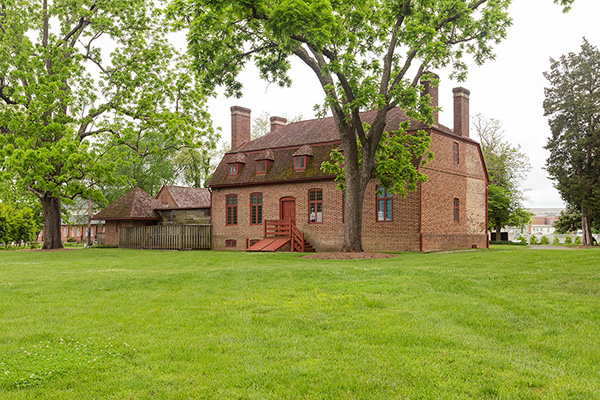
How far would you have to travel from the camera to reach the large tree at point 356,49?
1781 centimetres

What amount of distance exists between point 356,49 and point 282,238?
11.8m

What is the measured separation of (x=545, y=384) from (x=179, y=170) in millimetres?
64150

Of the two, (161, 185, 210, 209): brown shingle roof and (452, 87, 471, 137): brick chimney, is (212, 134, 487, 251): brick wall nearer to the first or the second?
(452, 87, 471, 137): brick chimney

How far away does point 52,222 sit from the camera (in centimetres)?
3073

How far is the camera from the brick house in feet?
85.7

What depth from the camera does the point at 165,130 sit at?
→ 2864 centimetres

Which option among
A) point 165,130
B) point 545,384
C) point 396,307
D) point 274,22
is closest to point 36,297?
point 396,307

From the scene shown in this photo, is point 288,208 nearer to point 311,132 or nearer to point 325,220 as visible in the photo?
point 325,220

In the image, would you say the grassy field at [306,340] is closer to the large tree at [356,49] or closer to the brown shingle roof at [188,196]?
the large tree at [356,49]

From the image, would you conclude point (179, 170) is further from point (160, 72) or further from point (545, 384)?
point (545, 384)

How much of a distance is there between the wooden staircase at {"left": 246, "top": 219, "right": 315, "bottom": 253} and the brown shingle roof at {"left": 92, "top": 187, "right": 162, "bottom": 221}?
1267cm

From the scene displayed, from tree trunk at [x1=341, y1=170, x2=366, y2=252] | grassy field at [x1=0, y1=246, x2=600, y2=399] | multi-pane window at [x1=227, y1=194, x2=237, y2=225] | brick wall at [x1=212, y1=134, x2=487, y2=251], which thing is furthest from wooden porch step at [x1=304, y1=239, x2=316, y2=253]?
grassy field at [x1=0, y1=246, x2=600, y2=399]

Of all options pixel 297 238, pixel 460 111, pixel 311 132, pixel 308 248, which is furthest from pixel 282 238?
pixel 460 111

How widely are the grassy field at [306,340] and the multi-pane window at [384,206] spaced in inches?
606
